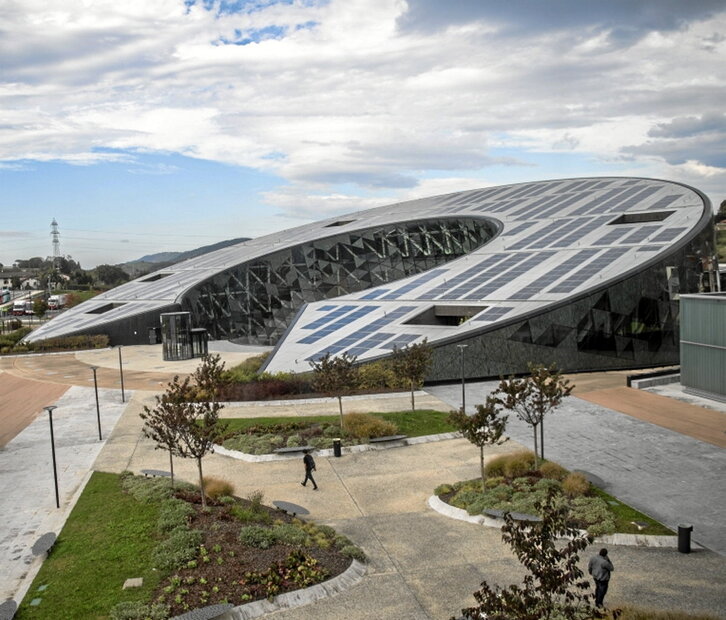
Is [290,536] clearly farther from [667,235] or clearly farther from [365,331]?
[667,235]

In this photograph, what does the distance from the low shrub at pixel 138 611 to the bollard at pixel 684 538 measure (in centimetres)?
1034

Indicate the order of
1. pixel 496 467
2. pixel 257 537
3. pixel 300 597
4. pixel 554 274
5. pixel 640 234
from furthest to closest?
pixel 640 234
pixel 554 274
pixel 496 467
pixel 257 537
pixel 300 597

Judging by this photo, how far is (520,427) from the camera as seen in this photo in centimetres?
2628

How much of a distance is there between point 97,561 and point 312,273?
150ft

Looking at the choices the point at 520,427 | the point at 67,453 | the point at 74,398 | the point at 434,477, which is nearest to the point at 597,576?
the point at 434,477

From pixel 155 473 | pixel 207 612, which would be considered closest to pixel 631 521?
pixel 207 612

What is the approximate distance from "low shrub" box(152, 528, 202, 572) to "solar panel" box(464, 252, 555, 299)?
25564 mm

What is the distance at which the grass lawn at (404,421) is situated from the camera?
2581 centimetres

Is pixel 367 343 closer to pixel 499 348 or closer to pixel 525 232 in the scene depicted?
pixel 499 348

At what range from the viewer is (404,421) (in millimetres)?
26969

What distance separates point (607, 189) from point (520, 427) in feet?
117

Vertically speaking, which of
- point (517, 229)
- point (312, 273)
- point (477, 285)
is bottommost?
point (477, 285)

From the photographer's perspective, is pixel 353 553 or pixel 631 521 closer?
pixel 353 553

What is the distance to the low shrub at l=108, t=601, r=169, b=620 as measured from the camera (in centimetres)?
1192
